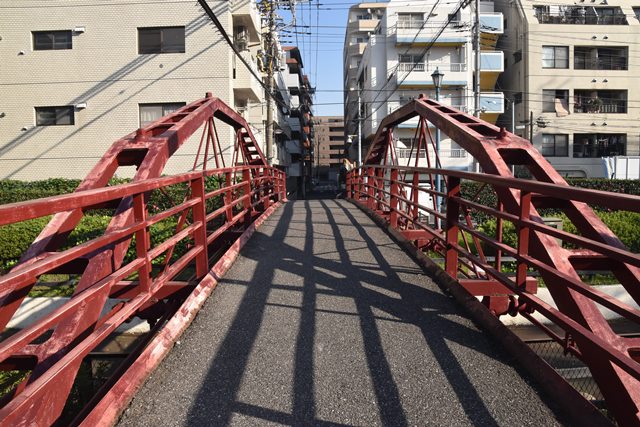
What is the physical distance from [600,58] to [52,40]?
32.7 meters

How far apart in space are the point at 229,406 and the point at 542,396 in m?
1.76

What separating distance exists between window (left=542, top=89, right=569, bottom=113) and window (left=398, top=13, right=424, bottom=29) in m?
9.67

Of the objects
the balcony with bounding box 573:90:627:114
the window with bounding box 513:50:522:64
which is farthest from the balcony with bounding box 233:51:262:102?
the balcony with bounding box 573:90:627:114

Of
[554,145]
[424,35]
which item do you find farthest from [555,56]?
[424,35]

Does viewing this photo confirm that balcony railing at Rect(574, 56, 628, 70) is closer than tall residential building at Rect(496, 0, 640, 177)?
No

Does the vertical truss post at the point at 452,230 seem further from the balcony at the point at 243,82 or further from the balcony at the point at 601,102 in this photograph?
the balcony at the point at 601,102

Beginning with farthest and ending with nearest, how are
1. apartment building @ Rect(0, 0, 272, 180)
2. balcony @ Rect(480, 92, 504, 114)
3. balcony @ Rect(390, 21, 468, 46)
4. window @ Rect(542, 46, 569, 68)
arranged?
balcony @ Rect(390, 21, 468, 46), window @ Rect(542, 46, 569, 68), balcony @ Rect(480, 92, 504, 114), apartment building @ Rect(0, 0, 272, 180)

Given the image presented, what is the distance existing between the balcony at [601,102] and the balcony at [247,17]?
869 inches

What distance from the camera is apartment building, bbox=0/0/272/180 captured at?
19.4m

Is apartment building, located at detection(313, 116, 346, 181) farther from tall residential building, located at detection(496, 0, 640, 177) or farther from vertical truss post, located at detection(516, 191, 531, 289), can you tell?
vertical truss post, located at detection(516, 191, 531, 289)

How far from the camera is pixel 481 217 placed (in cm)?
1683

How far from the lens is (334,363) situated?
314 centimetres

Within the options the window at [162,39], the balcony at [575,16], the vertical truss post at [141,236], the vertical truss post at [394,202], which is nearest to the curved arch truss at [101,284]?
the vertical truss post at [141,236]

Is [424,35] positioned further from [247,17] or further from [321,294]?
[321,294]
